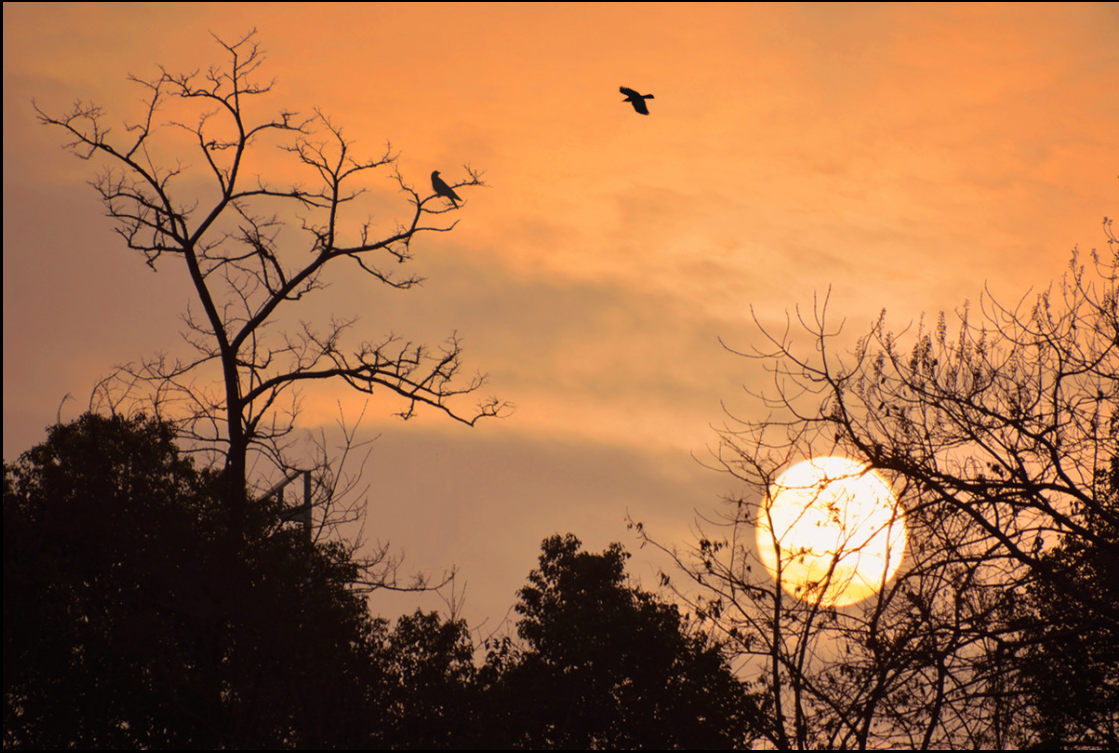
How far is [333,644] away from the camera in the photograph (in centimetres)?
1224

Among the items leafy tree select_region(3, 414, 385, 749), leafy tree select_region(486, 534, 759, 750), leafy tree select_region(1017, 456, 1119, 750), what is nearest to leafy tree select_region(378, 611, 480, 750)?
leafy tree select_region(3, 414, 385, 749)

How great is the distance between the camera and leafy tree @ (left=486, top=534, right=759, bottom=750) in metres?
19.9

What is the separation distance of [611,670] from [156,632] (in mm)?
13666

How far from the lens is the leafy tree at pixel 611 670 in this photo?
19906mm

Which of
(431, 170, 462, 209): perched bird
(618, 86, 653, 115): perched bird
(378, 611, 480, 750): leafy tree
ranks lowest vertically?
(378, 611, 480, 750): leafy tree

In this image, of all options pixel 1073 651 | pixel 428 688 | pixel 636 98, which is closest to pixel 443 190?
pixel 636 98

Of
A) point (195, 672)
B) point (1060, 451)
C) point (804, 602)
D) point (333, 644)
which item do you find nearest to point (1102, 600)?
point (1060, 451)

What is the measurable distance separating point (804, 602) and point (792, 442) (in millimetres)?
2093

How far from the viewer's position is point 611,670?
23.1 m

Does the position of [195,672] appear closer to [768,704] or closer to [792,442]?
[792,442]

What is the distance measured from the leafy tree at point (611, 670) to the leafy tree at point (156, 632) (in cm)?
622

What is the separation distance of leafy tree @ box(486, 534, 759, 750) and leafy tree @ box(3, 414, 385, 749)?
6216 millimetres

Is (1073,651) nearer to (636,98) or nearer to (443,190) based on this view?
(636,98)

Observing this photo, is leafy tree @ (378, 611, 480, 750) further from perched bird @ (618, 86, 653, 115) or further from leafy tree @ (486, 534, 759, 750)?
perched bird @ (618, 86, 653, 115)
